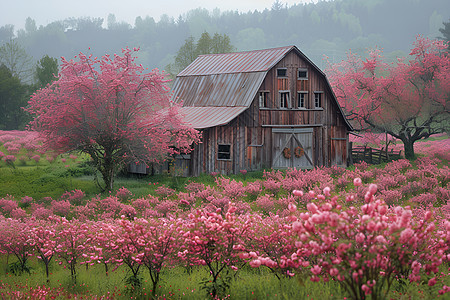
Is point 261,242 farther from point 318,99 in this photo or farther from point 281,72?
point 318,99

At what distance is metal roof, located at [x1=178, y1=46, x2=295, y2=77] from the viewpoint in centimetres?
2698

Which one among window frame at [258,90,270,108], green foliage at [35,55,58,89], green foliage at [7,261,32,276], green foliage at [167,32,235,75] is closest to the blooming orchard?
green foliage at [7,261,32,276]

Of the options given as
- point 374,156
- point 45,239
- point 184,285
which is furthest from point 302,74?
point 45,239

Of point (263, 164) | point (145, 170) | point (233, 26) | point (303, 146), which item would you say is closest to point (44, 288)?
point (145, 170)

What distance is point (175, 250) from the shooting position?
27.8 feet

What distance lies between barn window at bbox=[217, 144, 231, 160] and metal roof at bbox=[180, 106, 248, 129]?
1658 millimetres

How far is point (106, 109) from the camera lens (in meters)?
19.1

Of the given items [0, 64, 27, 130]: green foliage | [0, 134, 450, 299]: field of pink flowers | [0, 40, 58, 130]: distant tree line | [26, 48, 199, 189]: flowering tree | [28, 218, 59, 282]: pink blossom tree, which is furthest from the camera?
[0, 64, 27, 130]: green foliage

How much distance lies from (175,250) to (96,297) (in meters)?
1.62

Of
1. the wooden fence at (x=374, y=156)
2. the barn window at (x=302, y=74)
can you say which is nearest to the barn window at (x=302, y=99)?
the barn window at (x=302, y=74)

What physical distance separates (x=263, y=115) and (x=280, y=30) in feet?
435

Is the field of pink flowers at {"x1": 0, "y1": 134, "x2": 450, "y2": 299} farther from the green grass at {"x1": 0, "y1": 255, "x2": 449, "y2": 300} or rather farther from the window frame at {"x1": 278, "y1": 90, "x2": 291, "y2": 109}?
the window frame at {"x1": 278, "y1": 90, "x2": 291, "y2": 109}

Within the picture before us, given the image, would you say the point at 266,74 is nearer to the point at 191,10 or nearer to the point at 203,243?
the point at 203,243

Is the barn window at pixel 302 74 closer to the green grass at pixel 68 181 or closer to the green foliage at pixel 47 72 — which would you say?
the green grass at pixel 68 181
